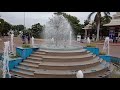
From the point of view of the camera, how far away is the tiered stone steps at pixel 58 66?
770 cm

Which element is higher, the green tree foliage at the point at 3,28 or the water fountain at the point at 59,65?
the green tree foliage at the point at 3,28

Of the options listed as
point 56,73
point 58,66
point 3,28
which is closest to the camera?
point 56,73

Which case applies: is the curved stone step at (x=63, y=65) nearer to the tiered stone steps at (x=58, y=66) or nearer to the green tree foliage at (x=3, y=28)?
the tiered stone steps at (x=58, y=66)

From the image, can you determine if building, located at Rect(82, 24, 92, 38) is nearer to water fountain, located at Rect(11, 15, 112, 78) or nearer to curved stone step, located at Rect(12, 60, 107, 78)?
water fountain, located at Rect(11, 15, 112, 78)

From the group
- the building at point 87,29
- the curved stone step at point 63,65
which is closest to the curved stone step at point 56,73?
the curved stone step at point 63,65

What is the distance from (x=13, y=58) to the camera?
9.11 metres

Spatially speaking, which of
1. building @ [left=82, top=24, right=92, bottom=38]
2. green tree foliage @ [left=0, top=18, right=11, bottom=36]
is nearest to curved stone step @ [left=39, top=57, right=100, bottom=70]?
→ green tree foliage @ [left=0, top=18, right=11, bottom=36]

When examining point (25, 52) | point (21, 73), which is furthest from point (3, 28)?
point (21, 73)

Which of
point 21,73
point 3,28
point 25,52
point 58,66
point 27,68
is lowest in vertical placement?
point 21,73

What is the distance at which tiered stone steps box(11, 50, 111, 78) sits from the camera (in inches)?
303

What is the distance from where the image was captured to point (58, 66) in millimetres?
7969

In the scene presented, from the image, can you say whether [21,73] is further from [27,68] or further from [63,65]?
[63,65]

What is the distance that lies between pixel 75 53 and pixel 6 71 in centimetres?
292
